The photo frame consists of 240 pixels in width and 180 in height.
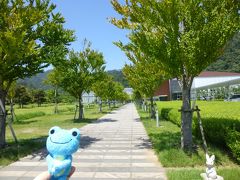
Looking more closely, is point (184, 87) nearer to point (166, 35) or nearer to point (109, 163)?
point (166, 35)

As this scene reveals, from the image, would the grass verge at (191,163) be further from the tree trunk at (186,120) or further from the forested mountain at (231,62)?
the forested mountain at (231,62)

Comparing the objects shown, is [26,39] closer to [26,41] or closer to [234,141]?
[26,41]

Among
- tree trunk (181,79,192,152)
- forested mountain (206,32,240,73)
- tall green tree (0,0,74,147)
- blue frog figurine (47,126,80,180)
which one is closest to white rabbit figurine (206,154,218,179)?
blue frog figurine (47,126,80,180)

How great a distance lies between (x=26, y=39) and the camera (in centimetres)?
1180

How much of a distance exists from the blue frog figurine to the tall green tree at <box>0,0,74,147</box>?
5.86 m

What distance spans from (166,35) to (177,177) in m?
4.08

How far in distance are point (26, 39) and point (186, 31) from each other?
18.5 feet

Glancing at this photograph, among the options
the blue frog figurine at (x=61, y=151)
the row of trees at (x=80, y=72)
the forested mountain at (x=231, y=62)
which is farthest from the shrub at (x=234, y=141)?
the forested mountain at (x=231, y=62)

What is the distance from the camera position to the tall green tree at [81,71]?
→ 2445 cm

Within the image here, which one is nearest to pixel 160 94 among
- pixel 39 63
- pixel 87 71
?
pixel 87 71

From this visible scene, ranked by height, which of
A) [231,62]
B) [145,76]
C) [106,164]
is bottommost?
[106,164]

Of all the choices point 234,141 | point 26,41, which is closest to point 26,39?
point 26,41

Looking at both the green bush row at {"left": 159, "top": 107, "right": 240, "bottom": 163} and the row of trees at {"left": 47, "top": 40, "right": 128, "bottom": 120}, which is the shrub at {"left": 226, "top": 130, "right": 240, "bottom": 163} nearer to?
the green bush row at {"left": 159, "top": 107, "right": 240, "bottom": 163}

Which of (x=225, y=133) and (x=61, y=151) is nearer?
(x=61, y=151)
